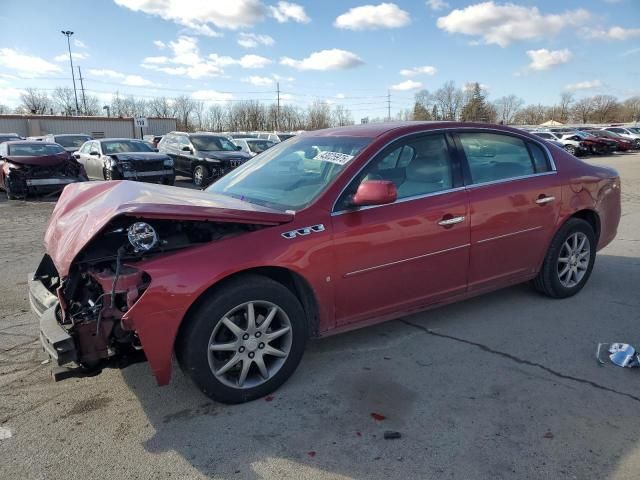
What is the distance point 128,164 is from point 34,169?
230 centimetres

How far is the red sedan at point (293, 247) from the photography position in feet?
9.10

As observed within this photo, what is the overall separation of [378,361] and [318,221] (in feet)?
3.83

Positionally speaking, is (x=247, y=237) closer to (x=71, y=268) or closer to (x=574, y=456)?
(x=71, y=268)

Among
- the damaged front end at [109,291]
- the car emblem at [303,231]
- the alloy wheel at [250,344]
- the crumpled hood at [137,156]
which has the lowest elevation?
the alloy wheel at [250,344]

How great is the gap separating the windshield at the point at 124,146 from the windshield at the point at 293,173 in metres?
11.9

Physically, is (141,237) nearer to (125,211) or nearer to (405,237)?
(125,211)

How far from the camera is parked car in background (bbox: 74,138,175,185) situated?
13.7m

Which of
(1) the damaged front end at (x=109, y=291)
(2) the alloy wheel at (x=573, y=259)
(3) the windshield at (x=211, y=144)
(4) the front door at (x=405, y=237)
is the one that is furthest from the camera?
(3) the windshield at (x=211, y=144)

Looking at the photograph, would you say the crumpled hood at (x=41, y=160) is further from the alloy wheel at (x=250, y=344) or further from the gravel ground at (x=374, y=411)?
the alloy wheel at (x=250, y=344)

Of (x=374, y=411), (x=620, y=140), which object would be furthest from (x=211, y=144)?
(x=620, y=140)

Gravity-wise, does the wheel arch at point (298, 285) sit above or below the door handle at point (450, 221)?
below

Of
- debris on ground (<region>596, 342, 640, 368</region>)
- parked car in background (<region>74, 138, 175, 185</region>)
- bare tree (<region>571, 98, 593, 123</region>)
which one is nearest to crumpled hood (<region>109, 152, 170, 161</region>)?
parked car in background (<region>74, 138, 175, 185</region>)

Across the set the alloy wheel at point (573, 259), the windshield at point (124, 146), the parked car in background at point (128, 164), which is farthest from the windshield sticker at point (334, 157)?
the windshield at point (124, 146)

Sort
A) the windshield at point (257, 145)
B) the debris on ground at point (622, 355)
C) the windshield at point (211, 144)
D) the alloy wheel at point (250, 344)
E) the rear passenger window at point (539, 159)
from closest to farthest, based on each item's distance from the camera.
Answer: the alloy wheel at point (250, 344) < the debris on ground at point (622, 355) < the rear passenger window at point (539, 159) < the windshield at point (211, 144) < the windshield at point (257, 145)
